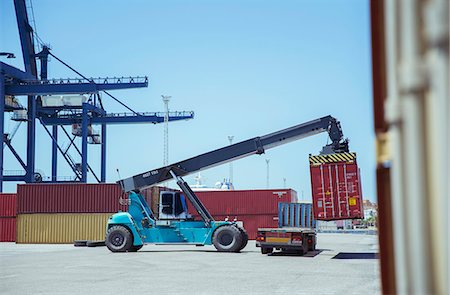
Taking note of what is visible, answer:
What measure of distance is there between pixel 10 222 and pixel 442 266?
135 ft

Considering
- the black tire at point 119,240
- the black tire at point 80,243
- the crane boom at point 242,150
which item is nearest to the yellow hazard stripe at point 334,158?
the crane boom at point 242,150

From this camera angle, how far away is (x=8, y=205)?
40469mm

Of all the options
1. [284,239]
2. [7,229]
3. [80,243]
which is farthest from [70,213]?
[284,239]

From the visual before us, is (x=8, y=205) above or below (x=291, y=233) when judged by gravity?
above

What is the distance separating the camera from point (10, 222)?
40.2 meters

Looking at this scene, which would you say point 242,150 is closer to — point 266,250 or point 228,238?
point 228,238

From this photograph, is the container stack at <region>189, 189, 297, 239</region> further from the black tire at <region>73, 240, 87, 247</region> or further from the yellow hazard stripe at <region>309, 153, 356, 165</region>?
the yellow hazard stripe at <region>309, 153, 356, 165</region>

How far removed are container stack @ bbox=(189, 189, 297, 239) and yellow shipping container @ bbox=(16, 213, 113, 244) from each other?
693 centimetres

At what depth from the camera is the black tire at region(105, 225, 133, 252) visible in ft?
76.6

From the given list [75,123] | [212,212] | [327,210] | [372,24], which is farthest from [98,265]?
[75,123]

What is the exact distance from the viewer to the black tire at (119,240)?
76.6ft

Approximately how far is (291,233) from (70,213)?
19.6 m

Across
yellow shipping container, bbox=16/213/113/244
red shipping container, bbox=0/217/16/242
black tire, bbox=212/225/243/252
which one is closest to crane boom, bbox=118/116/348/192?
black tire, bbox=212/225/243/252

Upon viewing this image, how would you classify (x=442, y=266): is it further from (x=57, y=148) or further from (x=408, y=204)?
(x=57, y=148)
